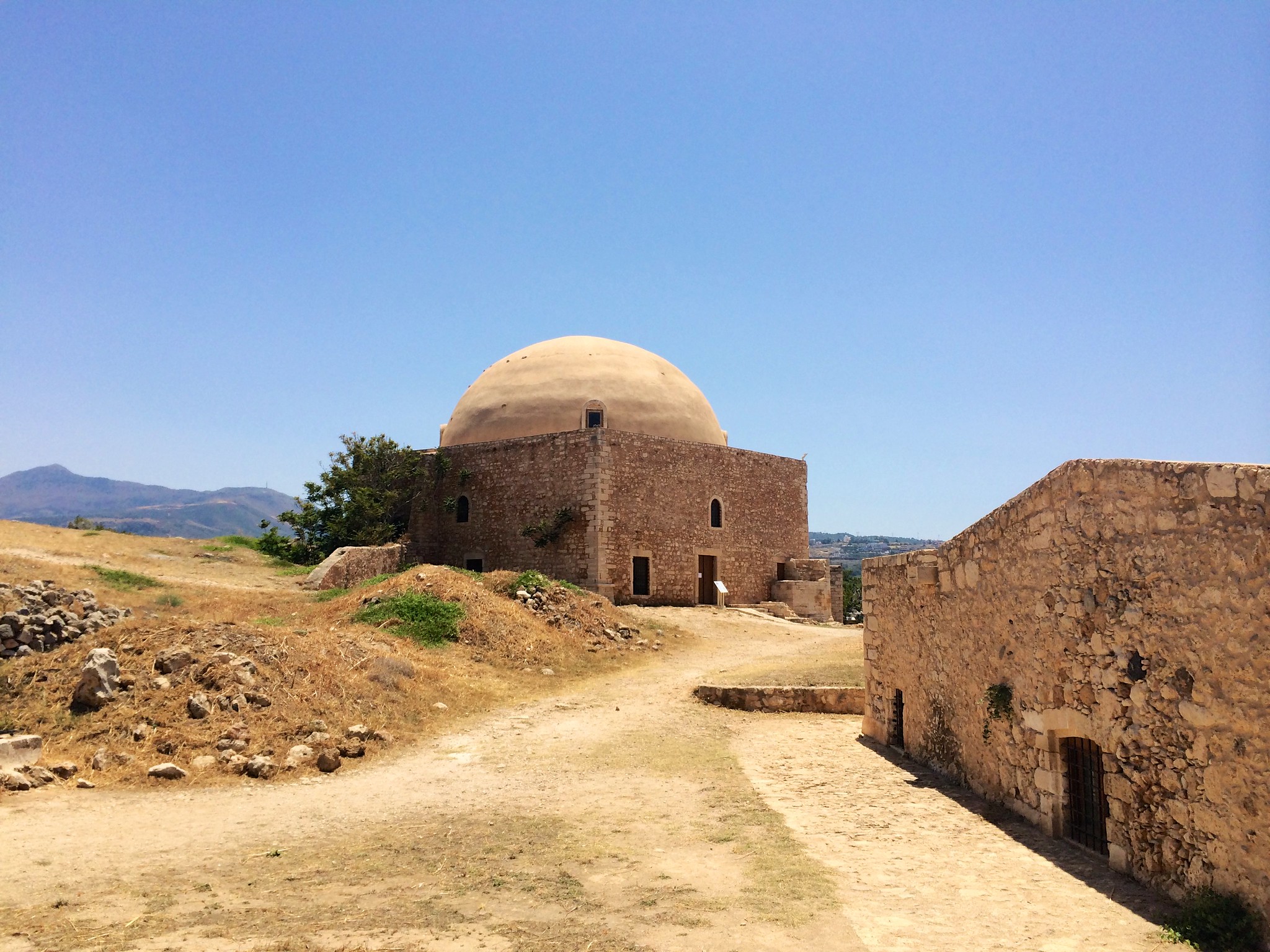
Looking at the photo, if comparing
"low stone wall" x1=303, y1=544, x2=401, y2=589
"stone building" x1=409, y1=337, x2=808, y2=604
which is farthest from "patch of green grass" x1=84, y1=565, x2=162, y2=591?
"stone building" x1=409, y1=337, x2=808, y2=604

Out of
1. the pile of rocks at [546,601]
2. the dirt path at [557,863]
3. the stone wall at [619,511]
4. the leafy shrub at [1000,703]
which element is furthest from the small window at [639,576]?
the leafy shrub at [1000,703]

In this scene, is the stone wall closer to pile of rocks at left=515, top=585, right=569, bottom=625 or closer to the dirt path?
pile of rocks at left=515, top=585, right=569, bottom=625

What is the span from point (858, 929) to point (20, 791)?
660 cm

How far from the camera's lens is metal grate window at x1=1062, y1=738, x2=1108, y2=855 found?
5.20 metres

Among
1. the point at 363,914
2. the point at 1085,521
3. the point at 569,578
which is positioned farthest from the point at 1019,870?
the point at 569,578

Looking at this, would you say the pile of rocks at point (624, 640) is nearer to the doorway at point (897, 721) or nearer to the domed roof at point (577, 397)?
the doorway at point (897, 721)

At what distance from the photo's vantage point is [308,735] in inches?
337

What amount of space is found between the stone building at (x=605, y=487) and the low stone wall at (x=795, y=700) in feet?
33.5

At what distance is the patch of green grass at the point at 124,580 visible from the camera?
15.7 metres

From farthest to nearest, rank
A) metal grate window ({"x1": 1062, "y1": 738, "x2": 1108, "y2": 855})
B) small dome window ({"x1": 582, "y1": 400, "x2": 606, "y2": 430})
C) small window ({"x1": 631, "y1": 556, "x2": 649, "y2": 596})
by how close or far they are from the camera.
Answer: small dome window ({"x1": 582, "y1": 400, "x2": 606, "y2": 430})
small window ({"x1": 631, "y1": 556, "x2": 649, "y2": 596})
metal grate window ({"x1": 1062, "y1": 738, "x2": 1108, "y2": 855})

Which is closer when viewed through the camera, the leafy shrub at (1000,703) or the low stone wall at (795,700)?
the leafy shrub at (1000,703)

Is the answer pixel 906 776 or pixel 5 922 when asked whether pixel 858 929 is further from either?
pixel 5 922

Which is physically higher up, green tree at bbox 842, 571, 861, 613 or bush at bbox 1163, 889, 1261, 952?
bush at bbox 1163, 889, 1261, 952

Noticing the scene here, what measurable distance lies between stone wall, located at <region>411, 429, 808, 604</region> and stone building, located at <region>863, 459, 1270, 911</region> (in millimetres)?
15319
